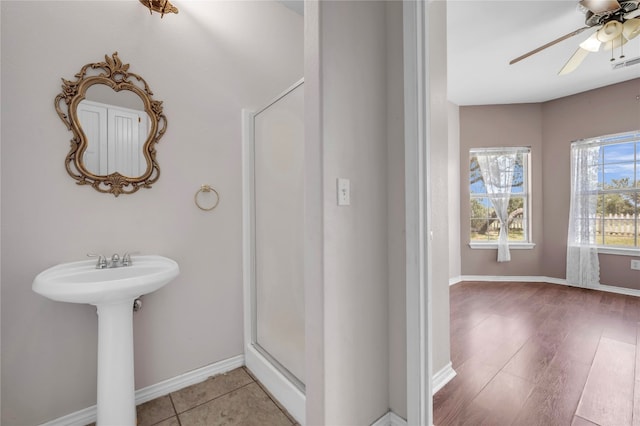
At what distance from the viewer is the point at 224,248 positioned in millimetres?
1914

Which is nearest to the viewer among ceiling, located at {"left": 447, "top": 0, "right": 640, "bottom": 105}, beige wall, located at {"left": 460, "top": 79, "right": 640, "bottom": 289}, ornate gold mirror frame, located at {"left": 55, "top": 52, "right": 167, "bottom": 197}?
ornate gold mirror frame, located at {"left": 55, "top": 52, "right": 167, "bottom": 197}

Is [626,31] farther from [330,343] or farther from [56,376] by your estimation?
[56,376]

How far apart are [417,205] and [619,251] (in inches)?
172

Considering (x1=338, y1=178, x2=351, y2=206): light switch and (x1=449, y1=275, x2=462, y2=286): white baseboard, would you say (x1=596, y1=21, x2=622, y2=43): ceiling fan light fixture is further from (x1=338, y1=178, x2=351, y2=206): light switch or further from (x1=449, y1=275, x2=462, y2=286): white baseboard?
(x1=449, y1=275, x2=462, y2=286): white baseboard

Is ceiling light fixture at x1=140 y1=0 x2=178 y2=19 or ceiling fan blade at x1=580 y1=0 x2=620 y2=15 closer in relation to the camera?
ceiling light fixture at x1=140 y1=0 x2=178 y2=19

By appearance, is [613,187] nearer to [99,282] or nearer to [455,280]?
[455,280]

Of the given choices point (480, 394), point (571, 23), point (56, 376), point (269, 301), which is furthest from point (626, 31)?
point (56, 376)

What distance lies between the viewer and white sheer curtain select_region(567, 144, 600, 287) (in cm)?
382

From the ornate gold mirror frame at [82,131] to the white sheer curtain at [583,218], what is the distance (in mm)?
5113

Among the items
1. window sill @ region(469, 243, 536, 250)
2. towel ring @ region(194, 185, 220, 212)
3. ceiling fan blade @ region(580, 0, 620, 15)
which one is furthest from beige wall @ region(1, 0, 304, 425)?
window sill @ region(469, 243, 536, 250)

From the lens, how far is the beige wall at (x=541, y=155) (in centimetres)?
394

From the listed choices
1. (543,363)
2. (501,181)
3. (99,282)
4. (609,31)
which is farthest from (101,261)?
(501,181)

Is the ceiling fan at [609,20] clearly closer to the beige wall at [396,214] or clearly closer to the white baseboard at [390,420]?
the beige wall at [396,214]

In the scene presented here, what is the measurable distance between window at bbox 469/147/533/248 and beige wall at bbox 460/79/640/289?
113 millimetres
